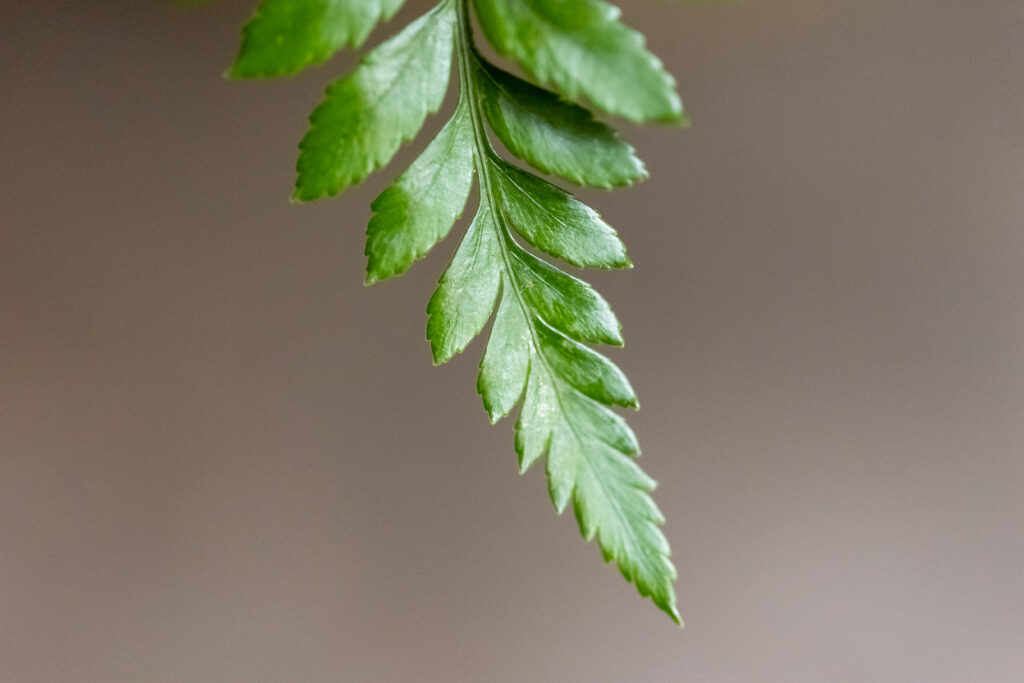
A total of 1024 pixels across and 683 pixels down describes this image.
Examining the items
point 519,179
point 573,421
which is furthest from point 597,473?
point 519,179

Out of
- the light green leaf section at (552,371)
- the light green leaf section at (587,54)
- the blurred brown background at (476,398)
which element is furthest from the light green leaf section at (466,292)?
the blurred brown background at (476,398)

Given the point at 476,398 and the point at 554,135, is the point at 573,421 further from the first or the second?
the point at 476,398

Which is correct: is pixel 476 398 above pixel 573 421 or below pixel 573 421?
above

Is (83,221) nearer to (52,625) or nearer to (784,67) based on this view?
(52,625)

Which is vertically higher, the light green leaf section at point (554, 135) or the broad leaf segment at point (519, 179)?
the light green leaf section at point (554, 135)

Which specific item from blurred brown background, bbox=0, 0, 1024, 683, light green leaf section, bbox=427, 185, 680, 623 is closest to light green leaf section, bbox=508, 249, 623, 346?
light green leaf section, bbox=427, 185, 680, 623

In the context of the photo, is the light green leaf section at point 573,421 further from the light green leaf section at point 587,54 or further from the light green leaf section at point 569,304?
the light green leaf section at point 587,54
